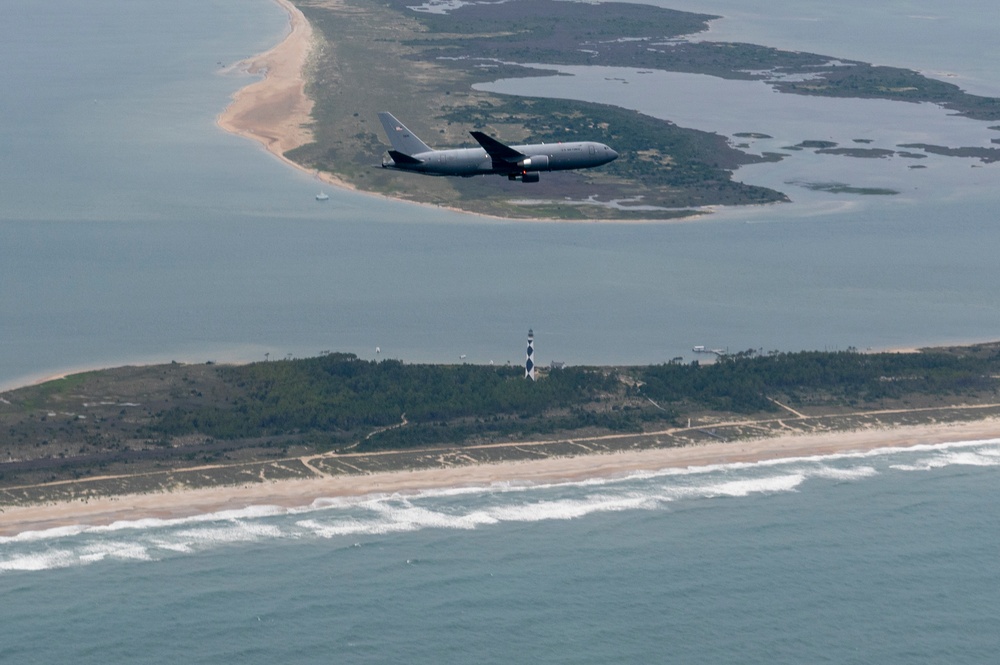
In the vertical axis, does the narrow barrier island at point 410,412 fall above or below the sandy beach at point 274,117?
below

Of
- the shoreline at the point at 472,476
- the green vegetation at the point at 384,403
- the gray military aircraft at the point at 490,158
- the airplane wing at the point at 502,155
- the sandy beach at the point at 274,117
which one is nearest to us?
the shoreline at the point at 472,476

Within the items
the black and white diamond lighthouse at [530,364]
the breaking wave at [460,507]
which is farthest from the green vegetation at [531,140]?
the breaking wave at [460,507]

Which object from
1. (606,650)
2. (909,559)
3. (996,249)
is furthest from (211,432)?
(996,249)

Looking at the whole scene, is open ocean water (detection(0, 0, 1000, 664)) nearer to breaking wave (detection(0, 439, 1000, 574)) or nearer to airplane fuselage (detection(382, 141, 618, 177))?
breaking wave (detection(0, 439, 1000, 574))

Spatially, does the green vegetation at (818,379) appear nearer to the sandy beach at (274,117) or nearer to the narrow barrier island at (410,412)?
the narrow barrier island at (410,412)

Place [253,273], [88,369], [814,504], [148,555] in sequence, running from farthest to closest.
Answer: [253,273]
[88,369]
[814,504]
[148,555]

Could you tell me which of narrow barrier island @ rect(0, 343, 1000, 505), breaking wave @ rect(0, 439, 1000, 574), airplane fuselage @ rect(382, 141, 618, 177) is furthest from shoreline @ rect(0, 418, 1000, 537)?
airplane fuselage @ rect(382, 141, 618, 177)

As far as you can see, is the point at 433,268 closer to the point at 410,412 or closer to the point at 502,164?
the point at 502,164

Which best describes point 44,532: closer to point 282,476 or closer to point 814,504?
point 282,476

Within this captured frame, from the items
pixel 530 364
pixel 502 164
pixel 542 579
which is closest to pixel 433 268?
pixel 502 164
